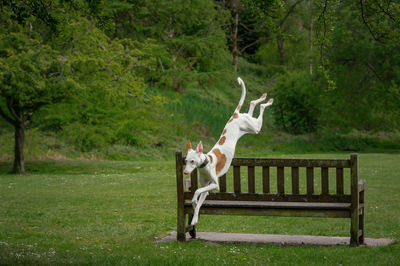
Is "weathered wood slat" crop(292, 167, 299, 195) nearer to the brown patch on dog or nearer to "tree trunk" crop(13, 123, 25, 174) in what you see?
A: the brown patch on dog

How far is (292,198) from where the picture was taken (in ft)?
26.6

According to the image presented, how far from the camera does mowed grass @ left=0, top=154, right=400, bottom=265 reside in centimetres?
692

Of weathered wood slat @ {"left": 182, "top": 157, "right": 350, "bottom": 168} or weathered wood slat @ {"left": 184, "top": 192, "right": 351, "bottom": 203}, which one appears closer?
weathered wood slat @ {"left": 182, "top": 157, "right": 350, "bottom": 168}

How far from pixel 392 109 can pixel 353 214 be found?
25309 millimetres

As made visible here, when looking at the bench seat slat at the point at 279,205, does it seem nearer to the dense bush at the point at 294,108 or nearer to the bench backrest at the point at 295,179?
the bench backrest at the point at 295,179

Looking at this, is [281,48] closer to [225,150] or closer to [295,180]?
[295,180]

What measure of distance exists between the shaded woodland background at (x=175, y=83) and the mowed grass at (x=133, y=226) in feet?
10.9

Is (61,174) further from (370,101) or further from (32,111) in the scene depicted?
(370,101)

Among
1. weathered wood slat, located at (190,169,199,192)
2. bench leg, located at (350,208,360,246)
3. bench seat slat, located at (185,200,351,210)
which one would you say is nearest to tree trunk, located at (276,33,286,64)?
weathered wood slat, located at (190,169,199,192)

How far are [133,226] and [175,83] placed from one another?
2941 centimetres

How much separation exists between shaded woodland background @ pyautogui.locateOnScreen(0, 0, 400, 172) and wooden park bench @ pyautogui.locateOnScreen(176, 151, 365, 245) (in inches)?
78.9

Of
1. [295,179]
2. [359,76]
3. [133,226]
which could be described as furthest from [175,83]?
[295,179]

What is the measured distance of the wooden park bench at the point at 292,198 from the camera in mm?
7852

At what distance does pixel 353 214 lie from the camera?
7.85m
